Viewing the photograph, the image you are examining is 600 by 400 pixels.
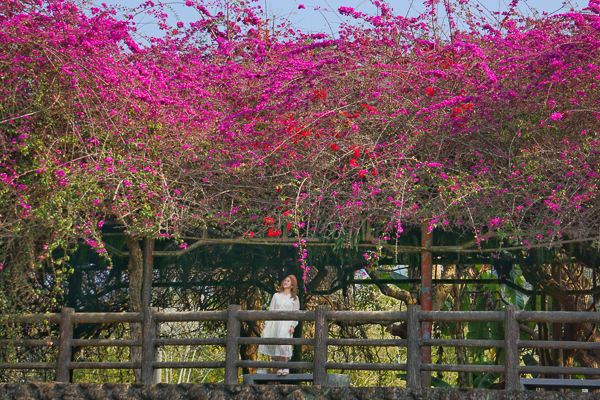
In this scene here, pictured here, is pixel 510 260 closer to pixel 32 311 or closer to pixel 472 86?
pixel 472 86

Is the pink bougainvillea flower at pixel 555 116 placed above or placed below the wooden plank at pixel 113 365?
above

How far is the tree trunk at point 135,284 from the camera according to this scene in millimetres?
9064

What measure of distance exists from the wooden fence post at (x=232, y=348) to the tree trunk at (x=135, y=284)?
2221mm

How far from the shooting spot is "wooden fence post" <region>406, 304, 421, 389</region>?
674 centimetres

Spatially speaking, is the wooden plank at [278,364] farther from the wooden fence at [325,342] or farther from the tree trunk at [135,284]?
the tree trunk at [135,284]

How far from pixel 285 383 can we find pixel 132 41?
4757 millimetres

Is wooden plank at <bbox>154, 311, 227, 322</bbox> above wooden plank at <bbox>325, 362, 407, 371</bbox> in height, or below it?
above

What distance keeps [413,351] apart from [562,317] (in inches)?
61.2

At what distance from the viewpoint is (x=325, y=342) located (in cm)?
710

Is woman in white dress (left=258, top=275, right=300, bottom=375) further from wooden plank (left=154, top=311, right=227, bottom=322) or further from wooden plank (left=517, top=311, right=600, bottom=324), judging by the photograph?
wooden plank (left=517, top=311, right=600, bottom=324)

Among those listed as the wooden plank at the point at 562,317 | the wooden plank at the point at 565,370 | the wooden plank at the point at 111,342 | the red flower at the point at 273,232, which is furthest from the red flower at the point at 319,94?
the wooden plank at the point at 565,370

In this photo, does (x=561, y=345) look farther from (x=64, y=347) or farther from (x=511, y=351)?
(x=64, y=347)

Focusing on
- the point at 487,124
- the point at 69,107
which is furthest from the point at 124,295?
the point at 487,124

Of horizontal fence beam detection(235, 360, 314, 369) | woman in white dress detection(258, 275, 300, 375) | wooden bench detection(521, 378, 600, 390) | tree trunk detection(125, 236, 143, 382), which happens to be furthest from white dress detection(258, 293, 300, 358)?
wooden bench detection(521, 378, 600, 390)
